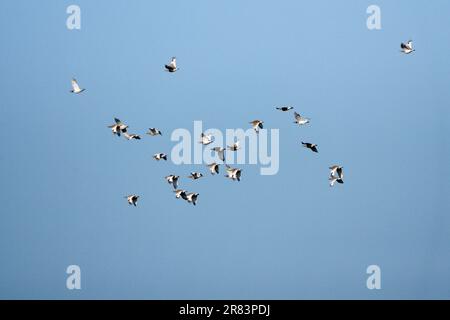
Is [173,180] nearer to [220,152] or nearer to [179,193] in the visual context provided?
[179,193]

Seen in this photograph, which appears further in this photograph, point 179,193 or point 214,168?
point 214,168

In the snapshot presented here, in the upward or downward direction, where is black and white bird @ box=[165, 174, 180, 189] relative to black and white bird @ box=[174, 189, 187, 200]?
upward

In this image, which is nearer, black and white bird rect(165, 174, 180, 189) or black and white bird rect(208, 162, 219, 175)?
black and white bird rect(208, 162, 219, 175)

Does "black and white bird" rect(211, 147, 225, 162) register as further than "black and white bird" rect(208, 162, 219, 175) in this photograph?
No

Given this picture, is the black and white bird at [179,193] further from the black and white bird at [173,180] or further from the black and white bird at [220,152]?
the black and white bird at [220,152]

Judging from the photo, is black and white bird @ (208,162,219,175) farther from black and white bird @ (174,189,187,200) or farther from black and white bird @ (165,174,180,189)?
black and white bird @ (165,174,180,189)

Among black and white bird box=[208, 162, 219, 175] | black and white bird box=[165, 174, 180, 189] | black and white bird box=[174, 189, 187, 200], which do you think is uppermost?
black and white bird box=[208, 162, 219, 175]

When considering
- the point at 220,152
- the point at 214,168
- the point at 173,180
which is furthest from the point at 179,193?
the point at 220,152

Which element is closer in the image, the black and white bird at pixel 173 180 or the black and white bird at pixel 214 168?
the black and white bird at pixel 214 168

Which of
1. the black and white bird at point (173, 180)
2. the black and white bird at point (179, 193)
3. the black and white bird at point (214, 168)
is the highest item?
the black and white bird at point (214, 168)

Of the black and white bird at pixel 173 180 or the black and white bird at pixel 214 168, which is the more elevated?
the black and white bird at pixel 214 168

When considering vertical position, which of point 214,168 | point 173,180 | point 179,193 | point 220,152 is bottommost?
point 179,193
